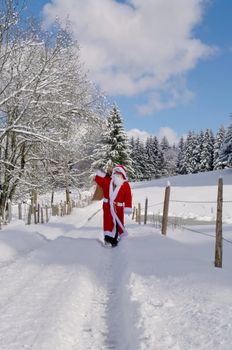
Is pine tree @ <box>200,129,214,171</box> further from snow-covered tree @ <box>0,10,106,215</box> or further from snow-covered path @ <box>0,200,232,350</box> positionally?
snow-covered path @ <box>0,200,232,350</box>

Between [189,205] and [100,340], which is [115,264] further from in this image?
[189,205]

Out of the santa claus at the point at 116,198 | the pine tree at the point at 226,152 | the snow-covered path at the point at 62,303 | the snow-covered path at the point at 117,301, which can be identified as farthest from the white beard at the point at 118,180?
the pine tree at the point at 226,152

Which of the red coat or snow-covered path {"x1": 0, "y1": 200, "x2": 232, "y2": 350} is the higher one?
the red coat

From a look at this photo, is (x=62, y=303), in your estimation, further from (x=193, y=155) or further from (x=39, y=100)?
(x=193, y=155)

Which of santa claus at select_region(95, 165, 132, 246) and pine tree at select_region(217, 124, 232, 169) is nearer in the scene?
santa claus at select_region(95, 165, 132, 246)

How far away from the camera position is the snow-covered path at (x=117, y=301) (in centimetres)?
389

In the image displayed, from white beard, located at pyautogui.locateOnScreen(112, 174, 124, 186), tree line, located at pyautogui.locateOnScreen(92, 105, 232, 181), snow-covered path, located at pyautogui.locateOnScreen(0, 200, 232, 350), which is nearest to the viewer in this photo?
snow-covered path, located at pyautogui.locateOnScreen(0, 200, 232, 350)

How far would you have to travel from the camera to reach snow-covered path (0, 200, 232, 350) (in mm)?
3893

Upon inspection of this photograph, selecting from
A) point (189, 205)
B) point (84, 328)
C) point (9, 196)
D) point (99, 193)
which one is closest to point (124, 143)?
point (189, 205)

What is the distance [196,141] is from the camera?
309ft

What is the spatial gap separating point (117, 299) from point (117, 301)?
0.11 m

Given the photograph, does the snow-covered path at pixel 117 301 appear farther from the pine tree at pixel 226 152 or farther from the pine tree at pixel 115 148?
the pine tree at pixel 226 152

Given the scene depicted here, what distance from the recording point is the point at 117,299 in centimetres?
560

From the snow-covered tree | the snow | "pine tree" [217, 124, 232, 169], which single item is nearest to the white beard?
the snow
